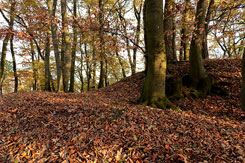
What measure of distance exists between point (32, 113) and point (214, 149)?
183 inches

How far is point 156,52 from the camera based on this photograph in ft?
16.8

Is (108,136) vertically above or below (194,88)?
below

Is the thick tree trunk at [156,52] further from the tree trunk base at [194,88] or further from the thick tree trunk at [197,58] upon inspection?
the thick tree trunk at [197,58]

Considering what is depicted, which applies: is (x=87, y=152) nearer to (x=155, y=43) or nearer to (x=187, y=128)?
(x=187, y=128)

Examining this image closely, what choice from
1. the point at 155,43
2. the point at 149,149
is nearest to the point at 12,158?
the point at 149,149

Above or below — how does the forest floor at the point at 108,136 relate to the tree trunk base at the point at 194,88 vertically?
below

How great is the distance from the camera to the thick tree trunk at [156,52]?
16.7 ft

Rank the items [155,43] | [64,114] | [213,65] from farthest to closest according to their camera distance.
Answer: [213,65] → [155,43] → [64,114]

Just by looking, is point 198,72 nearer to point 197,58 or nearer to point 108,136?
point 197,58

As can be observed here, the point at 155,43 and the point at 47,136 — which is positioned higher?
the point at 155,43

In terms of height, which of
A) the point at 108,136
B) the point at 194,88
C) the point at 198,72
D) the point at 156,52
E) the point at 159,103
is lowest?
the point at 108,136

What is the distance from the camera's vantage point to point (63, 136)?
3.11 m

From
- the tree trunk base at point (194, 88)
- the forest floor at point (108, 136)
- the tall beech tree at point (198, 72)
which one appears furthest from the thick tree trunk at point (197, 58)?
the forest floor at point (108, 136)

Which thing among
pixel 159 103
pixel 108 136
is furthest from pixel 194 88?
pixel 108 136
